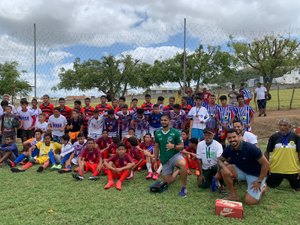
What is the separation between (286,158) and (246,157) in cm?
117

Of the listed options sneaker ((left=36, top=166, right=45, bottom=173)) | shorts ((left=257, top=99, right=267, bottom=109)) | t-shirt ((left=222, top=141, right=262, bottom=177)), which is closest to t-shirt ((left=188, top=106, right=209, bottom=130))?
t-shirt ((left=222, top=141, right=262, bottom=177))

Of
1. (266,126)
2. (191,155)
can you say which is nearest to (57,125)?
(191,155)

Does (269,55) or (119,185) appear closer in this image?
(119,185)

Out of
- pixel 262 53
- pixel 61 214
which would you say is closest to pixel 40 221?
pixel 61 214

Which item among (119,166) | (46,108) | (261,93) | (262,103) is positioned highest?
(261,93)

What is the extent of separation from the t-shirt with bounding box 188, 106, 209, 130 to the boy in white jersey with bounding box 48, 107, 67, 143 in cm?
384

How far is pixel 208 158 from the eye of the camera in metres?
5.83

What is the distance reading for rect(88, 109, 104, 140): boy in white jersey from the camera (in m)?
8.42

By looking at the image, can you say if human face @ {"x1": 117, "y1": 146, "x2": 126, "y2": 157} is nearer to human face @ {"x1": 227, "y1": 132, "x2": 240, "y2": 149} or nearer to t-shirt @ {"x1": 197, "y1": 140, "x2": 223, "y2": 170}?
t-shirt @ {"x1": 197, "y1": 140, "x2": 223, "y2": 170}

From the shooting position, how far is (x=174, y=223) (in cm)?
425

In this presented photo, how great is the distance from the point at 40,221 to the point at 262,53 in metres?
16.8

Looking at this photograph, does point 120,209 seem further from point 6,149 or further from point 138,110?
point 6,149

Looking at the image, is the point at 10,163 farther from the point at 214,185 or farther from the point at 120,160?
the point at 214,185

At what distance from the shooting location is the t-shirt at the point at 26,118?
9297 mm
